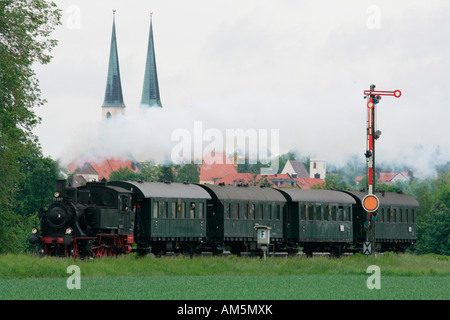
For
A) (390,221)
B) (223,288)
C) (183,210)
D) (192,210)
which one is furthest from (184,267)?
(390,221)

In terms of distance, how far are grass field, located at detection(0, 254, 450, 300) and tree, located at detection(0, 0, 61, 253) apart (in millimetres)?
10546

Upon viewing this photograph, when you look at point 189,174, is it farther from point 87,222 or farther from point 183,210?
point 87,222

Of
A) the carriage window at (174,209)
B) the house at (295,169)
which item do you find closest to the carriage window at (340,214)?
the carriage window at (174,209)

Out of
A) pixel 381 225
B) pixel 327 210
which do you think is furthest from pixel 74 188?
pixel 381 225

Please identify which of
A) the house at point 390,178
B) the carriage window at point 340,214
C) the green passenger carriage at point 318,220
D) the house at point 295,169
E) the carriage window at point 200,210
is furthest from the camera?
the house at point 295,169

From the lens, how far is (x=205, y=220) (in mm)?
39719

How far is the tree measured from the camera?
40.0 metres

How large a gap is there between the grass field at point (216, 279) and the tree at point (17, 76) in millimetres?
10546

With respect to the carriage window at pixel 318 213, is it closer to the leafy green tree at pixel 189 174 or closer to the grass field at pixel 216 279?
the grass field at pixel 216 279

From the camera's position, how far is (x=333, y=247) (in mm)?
46469

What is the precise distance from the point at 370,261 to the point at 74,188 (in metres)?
12.8

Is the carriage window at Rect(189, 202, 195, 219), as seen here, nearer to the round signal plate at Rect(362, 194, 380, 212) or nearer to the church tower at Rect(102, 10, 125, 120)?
the round signal plate at Rect(362, 194, 380, 212)

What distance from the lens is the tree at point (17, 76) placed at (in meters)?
40.0
